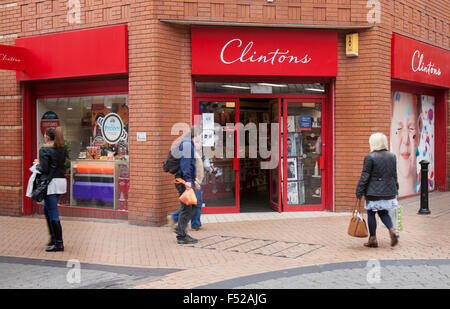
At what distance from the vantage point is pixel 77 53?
1005cm

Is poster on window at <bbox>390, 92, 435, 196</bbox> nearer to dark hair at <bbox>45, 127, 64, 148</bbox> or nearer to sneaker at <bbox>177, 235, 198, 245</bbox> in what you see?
sneaker at <bbox>177, 235, 198, 245</bbox>

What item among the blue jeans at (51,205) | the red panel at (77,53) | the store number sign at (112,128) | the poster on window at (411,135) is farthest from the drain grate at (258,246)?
the poster on window at (411,135)

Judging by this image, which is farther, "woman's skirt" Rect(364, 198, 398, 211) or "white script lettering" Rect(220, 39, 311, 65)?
"white script lettering" Rect(220, 39, 311, 65)

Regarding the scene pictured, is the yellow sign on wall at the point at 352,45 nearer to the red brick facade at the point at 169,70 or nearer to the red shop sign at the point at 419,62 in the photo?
the red brick facade at the point at 169,70

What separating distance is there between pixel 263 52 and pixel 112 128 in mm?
3552

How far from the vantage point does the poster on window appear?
12.2m

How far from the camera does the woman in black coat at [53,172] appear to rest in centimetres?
729

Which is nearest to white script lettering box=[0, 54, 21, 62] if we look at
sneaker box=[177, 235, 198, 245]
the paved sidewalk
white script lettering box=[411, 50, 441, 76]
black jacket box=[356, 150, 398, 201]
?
the paved sidewalk

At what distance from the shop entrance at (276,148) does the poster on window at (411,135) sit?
231 centimetres

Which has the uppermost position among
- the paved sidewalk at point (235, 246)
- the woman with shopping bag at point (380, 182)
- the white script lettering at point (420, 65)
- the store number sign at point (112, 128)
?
the white script lettering at point (420, 65)

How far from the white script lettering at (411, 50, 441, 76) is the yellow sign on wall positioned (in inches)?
83.3

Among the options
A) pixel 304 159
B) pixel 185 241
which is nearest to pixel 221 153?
pixel 304 159

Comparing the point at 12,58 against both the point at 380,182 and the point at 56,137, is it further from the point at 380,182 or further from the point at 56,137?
the point at 380,182
